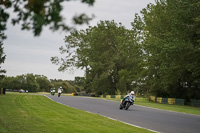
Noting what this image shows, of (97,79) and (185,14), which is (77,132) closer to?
(185,14)

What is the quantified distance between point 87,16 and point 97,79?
69056 millimetres

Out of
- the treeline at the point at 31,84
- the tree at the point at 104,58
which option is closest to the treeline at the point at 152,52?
the tree at the point at 104,58

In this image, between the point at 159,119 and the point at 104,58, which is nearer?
the point at 159,119

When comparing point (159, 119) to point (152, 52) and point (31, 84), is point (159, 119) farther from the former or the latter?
point (31, 84)

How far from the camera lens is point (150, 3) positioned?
5312 centimetres

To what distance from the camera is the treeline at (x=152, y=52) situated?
3616 centimetres

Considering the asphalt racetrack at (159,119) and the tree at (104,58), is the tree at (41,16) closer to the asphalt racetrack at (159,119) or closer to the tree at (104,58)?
the asphalt racetrack at (159,119)

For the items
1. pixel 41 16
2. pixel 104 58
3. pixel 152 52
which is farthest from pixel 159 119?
pixel 104 58

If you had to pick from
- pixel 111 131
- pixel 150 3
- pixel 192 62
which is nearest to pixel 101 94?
pixel 150 3

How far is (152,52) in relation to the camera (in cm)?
4500

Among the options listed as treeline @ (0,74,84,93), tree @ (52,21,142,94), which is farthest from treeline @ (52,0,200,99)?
treeline @ (0,74,84,93)

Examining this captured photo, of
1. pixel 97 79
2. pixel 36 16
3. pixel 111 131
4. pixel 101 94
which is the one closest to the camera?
pixel 36 16

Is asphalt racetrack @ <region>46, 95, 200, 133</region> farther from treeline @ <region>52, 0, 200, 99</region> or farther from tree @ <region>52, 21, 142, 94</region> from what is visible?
tree @ <region>52, 21, 142, 94</region>

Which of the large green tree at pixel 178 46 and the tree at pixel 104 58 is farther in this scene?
the tree at pixel 104 58
